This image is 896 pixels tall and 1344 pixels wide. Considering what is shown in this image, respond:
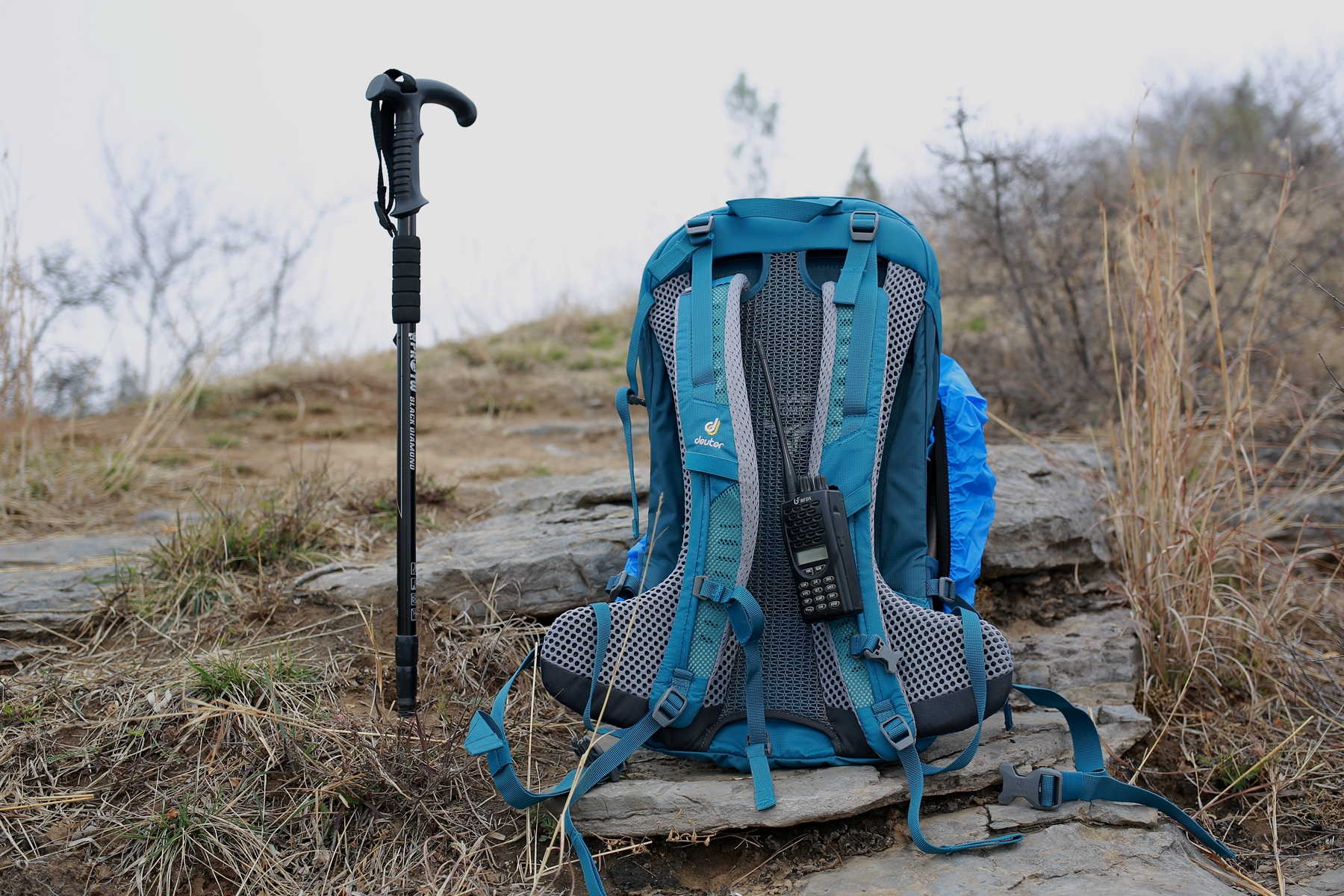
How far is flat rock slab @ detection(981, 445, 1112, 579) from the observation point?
2.87 m

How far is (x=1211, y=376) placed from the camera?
4199 millimetres

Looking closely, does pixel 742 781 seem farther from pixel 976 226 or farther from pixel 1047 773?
pixel 976 226

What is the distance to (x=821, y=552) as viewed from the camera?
1943 millimetres

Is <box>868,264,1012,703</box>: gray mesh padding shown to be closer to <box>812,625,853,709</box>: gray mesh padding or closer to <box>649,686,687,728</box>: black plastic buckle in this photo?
<box>812,625,853,709</box>: gray mesh padding

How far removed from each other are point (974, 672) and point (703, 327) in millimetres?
1002

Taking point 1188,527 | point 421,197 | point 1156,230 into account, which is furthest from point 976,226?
point 421,197

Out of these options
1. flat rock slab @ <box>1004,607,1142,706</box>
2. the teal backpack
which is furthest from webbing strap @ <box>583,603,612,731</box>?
flat rock slab @ <box>1004,607,1142,706</box>

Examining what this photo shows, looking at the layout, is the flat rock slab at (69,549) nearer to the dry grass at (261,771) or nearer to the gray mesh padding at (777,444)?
the dry grass at (261,771)

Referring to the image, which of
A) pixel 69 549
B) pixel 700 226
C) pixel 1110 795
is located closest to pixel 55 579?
pixel 69 549

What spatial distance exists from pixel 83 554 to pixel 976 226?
424cm

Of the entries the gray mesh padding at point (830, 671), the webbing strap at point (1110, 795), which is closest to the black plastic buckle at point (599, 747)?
the gray mesh padding at point (830, 671)

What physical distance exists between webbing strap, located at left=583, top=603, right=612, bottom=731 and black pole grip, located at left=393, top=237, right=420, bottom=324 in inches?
34.2

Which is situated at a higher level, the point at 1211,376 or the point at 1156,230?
the point at 1156,230

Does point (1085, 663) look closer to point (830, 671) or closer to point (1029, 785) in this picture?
point (1029, 785)
